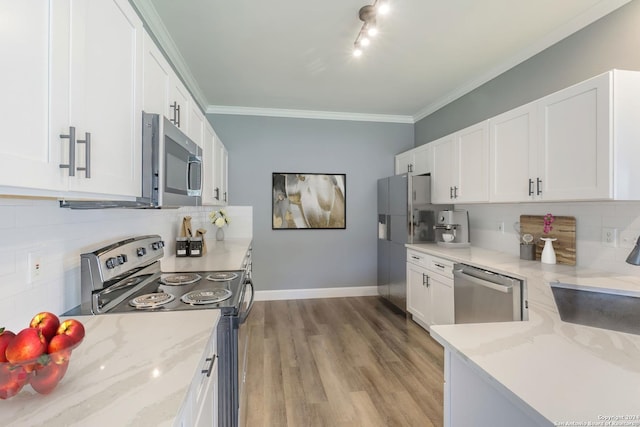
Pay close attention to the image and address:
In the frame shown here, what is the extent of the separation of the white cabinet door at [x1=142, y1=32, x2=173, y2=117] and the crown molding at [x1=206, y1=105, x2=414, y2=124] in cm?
273

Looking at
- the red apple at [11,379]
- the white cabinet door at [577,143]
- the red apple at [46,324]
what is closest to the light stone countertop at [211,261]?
the red apple at [46,324]

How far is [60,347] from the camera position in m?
0.77

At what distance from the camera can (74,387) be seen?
2.64 feet

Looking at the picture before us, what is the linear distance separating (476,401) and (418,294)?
255 centimetres

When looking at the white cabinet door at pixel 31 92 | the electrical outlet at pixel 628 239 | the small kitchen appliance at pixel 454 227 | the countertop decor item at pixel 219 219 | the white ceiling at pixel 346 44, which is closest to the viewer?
the white cabinet door at pixel 31 92

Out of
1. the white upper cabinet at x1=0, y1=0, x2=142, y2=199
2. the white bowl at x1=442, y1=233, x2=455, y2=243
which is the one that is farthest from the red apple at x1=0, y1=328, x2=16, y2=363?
the white bowl at x1=442, y1=233, x2=455, y2=243

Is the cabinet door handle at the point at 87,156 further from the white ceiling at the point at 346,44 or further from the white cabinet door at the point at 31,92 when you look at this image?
the white ceiling at the point at 346,44

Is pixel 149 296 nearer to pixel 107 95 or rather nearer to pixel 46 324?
pixel 46 324

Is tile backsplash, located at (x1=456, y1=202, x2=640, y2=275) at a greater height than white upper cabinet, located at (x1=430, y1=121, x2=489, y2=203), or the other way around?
white upper cabinet, located at (x1=430, y1=121, x2=489, y2=203)

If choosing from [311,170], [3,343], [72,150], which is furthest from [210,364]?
[311,170]

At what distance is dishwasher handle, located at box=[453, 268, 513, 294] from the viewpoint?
2.21 m

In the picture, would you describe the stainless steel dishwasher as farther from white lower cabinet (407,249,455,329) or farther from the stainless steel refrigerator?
the stainless steel refrigerator

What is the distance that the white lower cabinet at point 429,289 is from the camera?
298 cm

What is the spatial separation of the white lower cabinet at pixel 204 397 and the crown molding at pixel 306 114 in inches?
145
